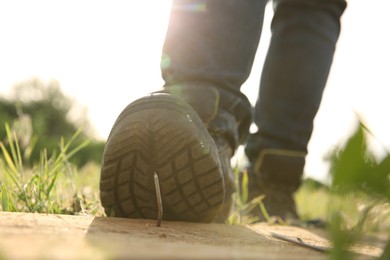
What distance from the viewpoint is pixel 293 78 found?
220 centimetres

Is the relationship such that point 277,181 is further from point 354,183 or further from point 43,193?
point 354,183

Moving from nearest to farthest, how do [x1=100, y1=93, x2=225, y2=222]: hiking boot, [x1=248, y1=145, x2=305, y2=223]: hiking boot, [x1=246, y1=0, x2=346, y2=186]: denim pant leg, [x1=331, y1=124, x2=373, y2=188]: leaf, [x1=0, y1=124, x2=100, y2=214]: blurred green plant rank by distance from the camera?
[x1=331, y1=124, x2=373, y2=188]: leaf < [x1=100, y1=93, x2=225, y2=222]: hiking boot < [x1=0, y1=124, x2=100, y2=214]: blurred green plant < [x1=246, y1=0, x2=346, y2=186]: denim pant leg < [x1=248, y1=145, x2=305, y2=223]: hiking boot

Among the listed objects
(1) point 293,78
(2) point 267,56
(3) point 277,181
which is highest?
(2) point 267,56

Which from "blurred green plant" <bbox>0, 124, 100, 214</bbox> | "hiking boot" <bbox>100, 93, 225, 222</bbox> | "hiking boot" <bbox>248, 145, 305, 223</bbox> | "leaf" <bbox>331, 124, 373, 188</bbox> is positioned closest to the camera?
"leaf" <bbox>331, 124, 373, 188</bbox>

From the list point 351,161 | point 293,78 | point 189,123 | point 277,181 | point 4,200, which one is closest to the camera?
point 351,161

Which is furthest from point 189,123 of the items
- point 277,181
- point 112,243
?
point 277,181

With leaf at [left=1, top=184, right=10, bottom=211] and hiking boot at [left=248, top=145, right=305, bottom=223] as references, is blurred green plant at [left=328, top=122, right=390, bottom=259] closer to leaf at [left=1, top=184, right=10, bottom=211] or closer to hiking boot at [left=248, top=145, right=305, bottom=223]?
leaf at [left=1, top=184, right=10, bottom=211]

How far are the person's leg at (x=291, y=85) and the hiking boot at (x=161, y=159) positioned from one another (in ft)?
3.42

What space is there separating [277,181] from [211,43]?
1091 millimetres

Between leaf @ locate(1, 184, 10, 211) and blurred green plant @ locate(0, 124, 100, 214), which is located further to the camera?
blurred green plant @ locate(0, 124, 100, 214)

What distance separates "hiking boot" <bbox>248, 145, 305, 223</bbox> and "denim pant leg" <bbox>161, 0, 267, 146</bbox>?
2.56ft

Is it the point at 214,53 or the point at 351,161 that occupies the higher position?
the point at 214,53

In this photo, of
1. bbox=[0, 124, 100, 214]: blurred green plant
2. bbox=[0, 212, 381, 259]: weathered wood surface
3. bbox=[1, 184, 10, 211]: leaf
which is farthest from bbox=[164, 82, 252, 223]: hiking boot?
bbox=[1, 184, 10, 211]: leaf

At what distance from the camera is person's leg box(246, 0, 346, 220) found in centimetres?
214
